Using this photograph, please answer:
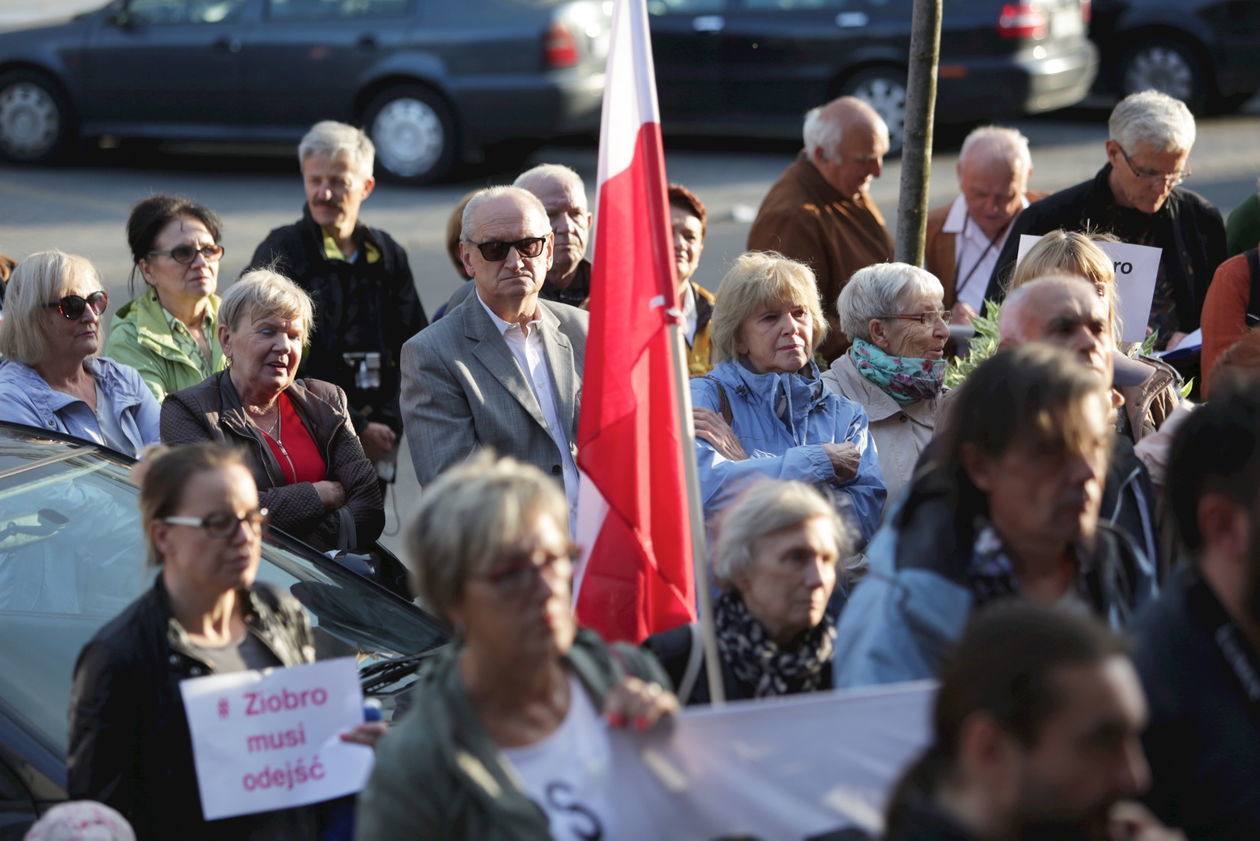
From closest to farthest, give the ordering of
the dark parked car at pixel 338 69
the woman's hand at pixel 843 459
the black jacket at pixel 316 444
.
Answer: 1. the woman's hand at pixel 843 459
2. the black jacket at pixel 316 444
3. the dark parked car at pixel 338 69

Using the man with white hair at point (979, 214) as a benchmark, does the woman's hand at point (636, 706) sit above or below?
below

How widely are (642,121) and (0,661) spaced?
2.08 meters

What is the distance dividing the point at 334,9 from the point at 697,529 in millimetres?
11559

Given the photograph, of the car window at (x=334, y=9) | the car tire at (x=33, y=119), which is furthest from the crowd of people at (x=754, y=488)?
the car tire at (x=33, y=119)

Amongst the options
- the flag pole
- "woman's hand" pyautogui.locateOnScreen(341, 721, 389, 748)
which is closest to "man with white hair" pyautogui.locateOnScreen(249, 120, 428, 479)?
the flag pole

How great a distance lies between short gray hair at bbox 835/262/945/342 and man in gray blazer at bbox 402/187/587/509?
0.94m

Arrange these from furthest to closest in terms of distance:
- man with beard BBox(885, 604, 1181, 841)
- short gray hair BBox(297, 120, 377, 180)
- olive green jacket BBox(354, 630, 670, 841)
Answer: short gray hair BBox(297, 120, 377, 180), olive green jacket BBox(354, 630, 670, 841), man with beard BBox(885, 604, 1181, 841)

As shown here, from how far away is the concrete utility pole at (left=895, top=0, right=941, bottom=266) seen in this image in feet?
22.1

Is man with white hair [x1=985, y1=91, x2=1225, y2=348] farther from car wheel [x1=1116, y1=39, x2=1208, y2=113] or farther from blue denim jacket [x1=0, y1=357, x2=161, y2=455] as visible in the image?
car wheel [x1=1116, y1=39, x2=1208, y2=113]

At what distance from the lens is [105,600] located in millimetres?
4516

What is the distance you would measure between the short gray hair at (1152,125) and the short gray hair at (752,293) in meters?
1.95

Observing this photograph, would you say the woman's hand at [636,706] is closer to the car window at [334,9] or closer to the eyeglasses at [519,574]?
the eyeglasses at [519,574]

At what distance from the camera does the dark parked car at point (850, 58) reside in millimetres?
14086

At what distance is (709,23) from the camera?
48.7 ft
